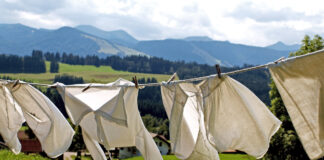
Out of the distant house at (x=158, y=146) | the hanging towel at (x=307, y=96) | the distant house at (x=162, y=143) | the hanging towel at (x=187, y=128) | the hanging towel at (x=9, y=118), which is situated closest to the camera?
the hanging towel at (x=307, y=96)

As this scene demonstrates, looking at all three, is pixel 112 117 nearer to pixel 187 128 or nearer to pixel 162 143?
pixel 187 128

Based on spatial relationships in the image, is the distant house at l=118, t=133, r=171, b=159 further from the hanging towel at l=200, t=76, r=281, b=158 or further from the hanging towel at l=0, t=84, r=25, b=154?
the hanging towel at l=200, t=76, r=281, b=158

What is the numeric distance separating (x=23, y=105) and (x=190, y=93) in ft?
11.3

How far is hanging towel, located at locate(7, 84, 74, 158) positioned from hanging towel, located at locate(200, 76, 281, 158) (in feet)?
9.49

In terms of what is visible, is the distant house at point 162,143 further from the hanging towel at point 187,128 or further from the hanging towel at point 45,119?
the hanging towel at point 187,128

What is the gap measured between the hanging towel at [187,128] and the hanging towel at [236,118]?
0.30m

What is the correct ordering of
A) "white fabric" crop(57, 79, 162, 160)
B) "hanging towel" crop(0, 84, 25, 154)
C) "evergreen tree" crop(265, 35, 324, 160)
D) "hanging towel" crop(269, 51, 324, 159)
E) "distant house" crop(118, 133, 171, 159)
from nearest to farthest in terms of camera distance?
"hanging towel" crop(269, 51, 324, 159), "white fabric" crop(57, 79, 162, 160), "hanging towel" crop(0, 84, 25, 154), "evergreen tree" crop(265, 35, 324, 160), "distant house" crop(118, 133, 171, 159)

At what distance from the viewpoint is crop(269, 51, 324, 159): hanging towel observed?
4.58m

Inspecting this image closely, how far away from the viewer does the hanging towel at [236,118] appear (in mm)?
5266

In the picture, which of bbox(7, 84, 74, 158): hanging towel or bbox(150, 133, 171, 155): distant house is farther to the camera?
bbox(150, 133, 171, 155): distant house

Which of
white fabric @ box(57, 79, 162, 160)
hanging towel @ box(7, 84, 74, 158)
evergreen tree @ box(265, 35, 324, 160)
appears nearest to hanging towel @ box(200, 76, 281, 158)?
white fabric @ box(57, 79, 162, 160)

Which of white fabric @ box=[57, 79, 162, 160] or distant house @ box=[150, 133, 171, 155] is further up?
white fabric @ box=[57, 79, 162, 160]

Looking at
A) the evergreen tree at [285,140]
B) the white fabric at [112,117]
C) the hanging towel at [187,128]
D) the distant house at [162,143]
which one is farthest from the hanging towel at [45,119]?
the distant house at [162,143]

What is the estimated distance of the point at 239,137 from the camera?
17.6 ft
